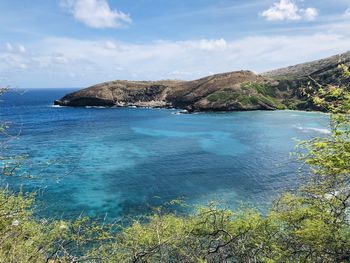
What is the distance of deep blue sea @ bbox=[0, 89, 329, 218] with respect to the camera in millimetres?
41188

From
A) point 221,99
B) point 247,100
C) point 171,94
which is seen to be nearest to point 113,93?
point 171,94

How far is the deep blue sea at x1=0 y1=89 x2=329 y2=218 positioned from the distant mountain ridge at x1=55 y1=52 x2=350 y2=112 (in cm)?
2691

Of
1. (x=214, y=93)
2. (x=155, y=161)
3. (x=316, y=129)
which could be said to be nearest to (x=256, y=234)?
(x=155, y=161)

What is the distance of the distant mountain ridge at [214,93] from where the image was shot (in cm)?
13862

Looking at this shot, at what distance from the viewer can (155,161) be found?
194 ft

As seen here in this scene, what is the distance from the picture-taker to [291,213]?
752 inches

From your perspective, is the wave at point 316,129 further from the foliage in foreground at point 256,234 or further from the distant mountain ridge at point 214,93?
the foliage in foreground at point 256,234

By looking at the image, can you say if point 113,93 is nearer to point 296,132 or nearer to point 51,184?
point 296,132

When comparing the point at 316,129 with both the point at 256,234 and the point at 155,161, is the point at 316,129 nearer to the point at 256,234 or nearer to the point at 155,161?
the point at 155,161

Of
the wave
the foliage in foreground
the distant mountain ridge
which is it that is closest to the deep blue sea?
the wave

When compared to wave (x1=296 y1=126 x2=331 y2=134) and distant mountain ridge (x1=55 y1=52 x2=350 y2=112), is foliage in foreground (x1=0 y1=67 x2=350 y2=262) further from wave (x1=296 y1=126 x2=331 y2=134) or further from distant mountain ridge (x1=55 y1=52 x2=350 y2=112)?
distant mountain ridge (x1=55 y1=52 x2=350 y2=112)

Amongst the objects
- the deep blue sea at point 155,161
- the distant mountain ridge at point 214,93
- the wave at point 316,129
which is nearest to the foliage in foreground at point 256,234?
the deep blue sea at point 155,161

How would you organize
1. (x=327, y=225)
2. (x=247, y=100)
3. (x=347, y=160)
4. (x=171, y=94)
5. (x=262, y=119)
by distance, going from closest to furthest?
(x=347, y=160) → (x=327, y=225) → (x=262, y=119) → (x=247, y=100) → (x=171, y=94)

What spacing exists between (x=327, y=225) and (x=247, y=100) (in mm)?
128689
